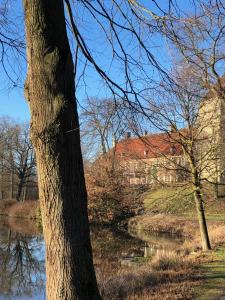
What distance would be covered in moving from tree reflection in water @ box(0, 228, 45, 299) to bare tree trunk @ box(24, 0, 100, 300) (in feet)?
39.0

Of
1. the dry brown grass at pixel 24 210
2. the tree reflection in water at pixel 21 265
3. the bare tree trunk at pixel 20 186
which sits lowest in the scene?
the tree reflection in water at pixel 21 265

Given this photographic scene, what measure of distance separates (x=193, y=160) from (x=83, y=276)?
1357cm

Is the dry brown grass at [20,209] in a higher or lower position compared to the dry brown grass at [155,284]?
higher

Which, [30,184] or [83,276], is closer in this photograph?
[83,276]

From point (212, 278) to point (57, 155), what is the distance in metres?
7.82

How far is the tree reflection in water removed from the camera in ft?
54.9

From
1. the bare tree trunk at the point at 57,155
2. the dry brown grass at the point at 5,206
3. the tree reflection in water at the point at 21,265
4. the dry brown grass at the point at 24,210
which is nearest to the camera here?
the bare tree trunk at the point at 57,155

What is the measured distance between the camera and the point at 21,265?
21.4m

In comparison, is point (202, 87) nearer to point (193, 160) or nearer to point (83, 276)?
point (193, 160)

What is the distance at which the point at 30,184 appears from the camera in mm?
66000

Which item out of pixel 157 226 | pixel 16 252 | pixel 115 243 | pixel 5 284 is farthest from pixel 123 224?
pixel 5 284

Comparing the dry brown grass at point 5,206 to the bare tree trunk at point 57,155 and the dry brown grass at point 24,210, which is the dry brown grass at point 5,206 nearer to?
the dry brown grass at point 24,210

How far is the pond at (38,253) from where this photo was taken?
1706 centimetres

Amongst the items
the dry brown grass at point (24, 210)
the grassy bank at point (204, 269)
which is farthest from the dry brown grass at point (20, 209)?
the grassy bank at point (204, 269)
